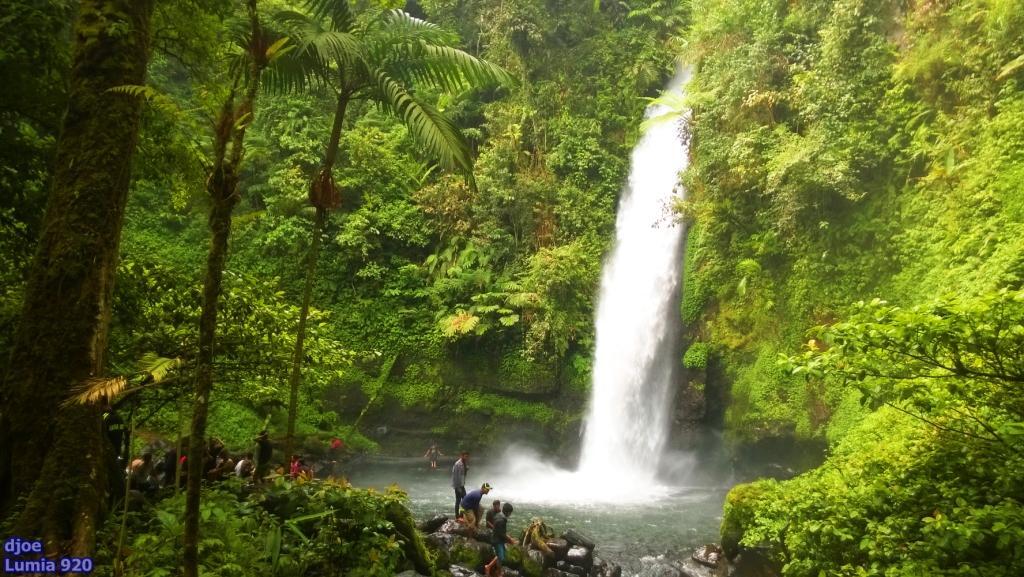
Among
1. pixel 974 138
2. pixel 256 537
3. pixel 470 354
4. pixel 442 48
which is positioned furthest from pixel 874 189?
pixel 256 537

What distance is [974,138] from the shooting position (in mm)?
10242

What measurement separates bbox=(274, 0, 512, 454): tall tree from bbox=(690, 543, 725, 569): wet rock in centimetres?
706

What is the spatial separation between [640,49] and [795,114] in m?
7.77

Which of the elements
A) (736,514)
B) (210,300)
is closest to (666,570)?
(736,514)

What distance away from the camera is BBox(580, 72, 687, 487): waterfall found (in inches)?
635

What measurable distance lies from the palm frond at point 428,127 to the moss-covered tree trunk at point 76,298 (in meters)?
2.64

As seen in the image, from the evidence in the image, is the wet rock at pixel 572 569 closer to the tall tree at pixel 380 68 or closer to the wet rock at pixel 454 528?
the wet rock at pixel 454 528

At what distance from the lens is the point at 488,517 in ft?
29.6

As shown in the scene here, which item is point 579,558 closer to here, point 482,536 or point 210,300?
point 482,536

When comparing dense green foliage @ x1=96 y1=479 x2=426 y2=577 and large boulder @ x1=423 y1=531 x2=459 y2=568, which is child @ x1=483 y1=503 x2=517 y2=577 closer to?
large boulder @ x1=423 y1=531 x2=459 y2=568

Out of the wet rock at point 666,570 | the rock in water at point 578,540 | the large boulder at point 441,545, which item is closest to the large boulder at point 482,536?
the large boulder at point 441,545

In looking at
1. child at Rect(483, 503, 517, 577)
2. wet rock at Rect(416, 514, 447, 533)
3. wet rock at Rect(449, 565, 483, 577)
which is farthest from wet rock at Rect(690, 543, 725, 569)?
wet rock at Rect(416, 514, 447, 533)

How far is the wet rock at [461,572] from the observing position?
7.58 metres

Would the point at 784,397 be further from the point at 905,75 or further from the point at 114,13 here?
the point at 114,13
